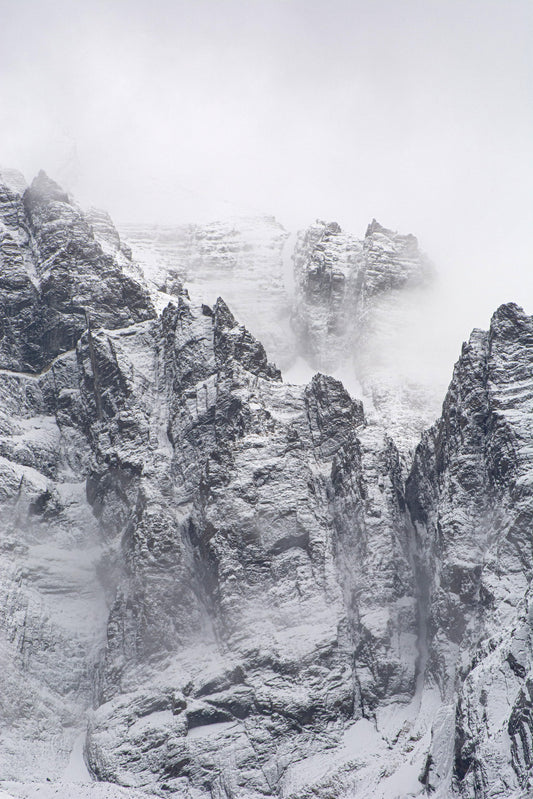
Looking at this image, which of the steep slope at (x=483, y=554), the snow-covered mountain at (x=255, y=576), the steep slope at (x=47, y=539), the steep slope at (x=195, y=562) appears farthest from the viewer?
the steep slope at (x=47, y=539)

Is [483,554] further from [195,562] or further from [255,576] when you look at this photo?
[195,562]

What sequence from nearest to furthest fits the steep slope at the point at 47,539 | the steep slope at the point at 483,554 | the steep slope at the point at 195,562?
the steep slope at the point at 483,554 → the steep slope at the point at 195,562 → the steep slope at the point at 47,539

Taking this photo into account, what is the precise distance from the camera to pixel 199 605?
154875 mm

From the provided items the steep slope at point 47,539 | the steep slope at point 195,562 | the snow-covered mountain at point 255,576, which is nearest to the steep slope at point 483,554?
the snow-covered mountain at point 255,576

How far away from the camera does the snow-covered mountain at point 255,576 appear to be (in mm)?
134500

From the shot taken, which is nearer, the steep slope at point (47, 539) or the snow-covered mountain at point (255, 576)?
the snow-covered mountain at point (255, 576)

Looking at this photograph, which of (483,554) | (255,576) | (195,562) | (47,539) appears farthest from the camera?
(47,539)

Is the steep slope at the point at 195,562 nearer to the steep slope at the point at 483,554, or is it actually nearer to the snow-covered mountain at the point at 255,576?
the snow-covered mountain at the point at 255,576

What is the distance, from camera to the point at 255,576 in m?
152

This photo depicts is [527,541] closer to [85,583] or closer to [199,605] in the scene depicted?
[199,605]

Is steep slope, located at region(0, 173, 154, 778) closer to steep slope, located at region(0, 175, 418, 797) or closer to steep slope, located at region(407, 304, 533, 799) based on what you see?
steep slope, located at region(0, 175, 418, 797)

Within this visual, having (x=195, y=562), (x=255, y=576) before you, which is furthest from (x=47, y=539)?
(x=255, y=576)

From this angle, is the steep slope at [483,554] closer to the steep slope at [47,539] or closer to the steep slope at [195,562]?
the steep slope at [195,562]

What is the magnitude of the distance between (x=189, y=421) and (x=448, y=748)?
66.8m
